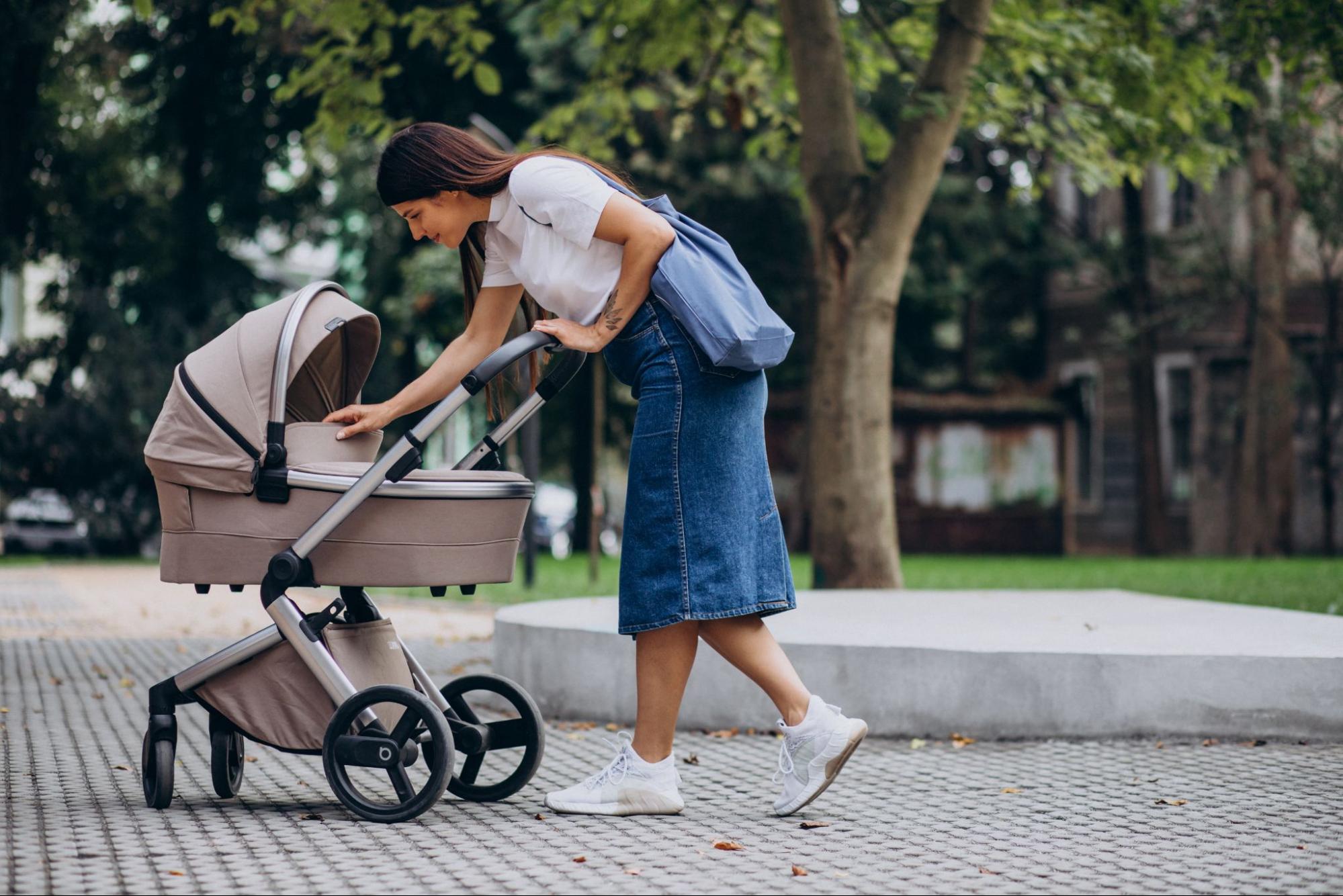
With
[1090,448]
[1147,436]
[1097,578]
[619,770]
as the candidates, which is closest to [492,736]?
[619,770]

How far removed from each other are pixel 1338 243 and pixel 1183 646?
18555mm

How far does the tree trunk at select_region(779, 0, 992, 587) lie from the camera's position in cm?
1014

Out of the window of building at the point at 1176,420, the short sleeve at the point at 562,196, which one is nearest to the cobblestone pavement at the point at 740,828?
the short sleeve at the point at 562,196

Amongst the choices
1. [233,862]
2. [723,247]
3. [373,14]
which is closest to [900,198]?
[373,14]

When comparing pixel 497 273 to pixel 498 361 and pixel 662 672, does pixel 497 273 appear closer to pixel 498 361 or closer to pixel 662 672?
pixel 498 361

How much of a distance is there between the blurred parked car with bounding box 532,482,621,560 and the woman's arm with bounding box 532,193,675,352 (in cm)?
2736

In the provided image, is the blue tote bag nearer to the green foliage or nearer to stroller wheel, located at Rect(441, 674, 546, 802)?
stroller wheel, located at Rect(441, 674, 546, 802)

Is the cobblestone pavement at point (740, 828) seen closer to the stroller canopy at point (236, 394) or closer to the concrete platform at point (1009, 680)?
the concrete platform at point (1009, 680)

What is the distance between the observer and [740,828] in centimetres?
436

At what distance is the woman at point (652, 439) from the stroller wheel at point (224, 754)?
913 mm

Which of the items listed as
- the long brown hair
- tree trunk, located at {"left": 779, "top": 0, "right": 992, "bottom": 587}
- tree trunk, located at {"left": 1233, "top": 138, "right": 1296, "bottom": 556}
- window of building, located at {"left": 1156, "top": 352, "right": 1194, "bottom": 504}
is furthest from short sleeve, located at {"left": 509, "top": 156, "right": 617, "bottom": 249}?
window of building, located at {"left": 1156, "top": 352, "right": 1194, "bottom": 504}

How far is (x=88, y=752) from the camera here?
5.71m

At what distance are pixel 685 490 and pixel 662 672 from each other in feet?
1.66

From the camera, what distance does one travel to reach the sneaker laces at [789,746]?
4363 mm
